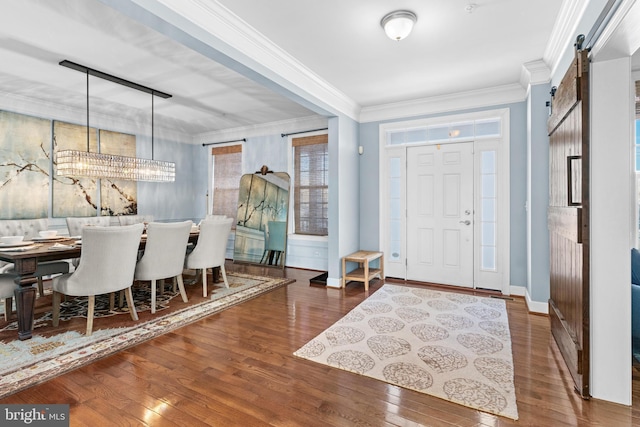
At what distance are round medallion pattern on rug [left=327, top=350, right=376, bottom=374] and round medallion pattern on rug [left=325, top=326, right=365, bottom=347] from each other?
171 mm

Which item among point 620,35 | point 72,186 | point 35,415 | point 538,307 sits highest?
point 620,35

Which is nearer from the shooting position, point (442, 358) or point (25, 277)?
point (442, 358)

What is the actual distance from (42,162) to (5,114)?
711mm

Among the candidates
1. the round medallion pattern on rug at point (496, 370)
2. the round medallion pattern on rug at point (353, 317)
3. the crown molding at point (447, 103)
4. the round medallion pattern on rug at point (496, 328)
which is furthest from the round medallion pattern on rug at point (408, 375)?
the crown molding at point (447, 103)

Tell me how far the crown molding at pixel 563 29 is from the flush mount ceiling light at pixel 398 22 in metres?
1.10

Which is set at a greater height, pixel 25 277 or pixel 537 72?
pixel 537 72

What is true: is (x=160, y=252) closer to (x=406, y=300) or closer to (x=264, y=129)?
(x=406, y=300)

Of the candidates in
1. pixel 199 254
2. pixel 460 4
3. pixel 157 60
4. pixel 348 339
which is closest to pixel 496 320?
pixel 348 339

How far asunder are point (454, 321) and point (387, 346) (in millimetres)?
948

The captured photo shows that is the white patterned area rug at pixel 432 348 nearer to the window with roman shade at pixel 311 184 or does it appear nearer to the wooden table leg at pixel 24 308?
the window with roman shade at pixel 311 184

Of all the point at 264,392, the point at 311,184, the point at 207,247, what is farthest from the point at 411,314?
the point at 311,184

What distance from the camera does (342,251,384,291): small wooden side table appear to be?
4.37 m

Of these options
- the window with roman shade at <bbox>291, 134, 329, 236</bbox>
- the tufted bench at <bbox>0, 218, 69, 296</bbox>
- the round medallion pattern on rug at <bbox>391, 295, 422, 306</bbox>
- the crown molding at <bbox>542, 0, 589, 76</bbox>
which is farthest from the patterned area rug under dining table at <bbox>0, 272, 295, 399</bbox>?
the crown molding at <bbox>542, 0, 589, 76</bbox>

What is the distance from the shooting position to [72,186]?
196 inches
